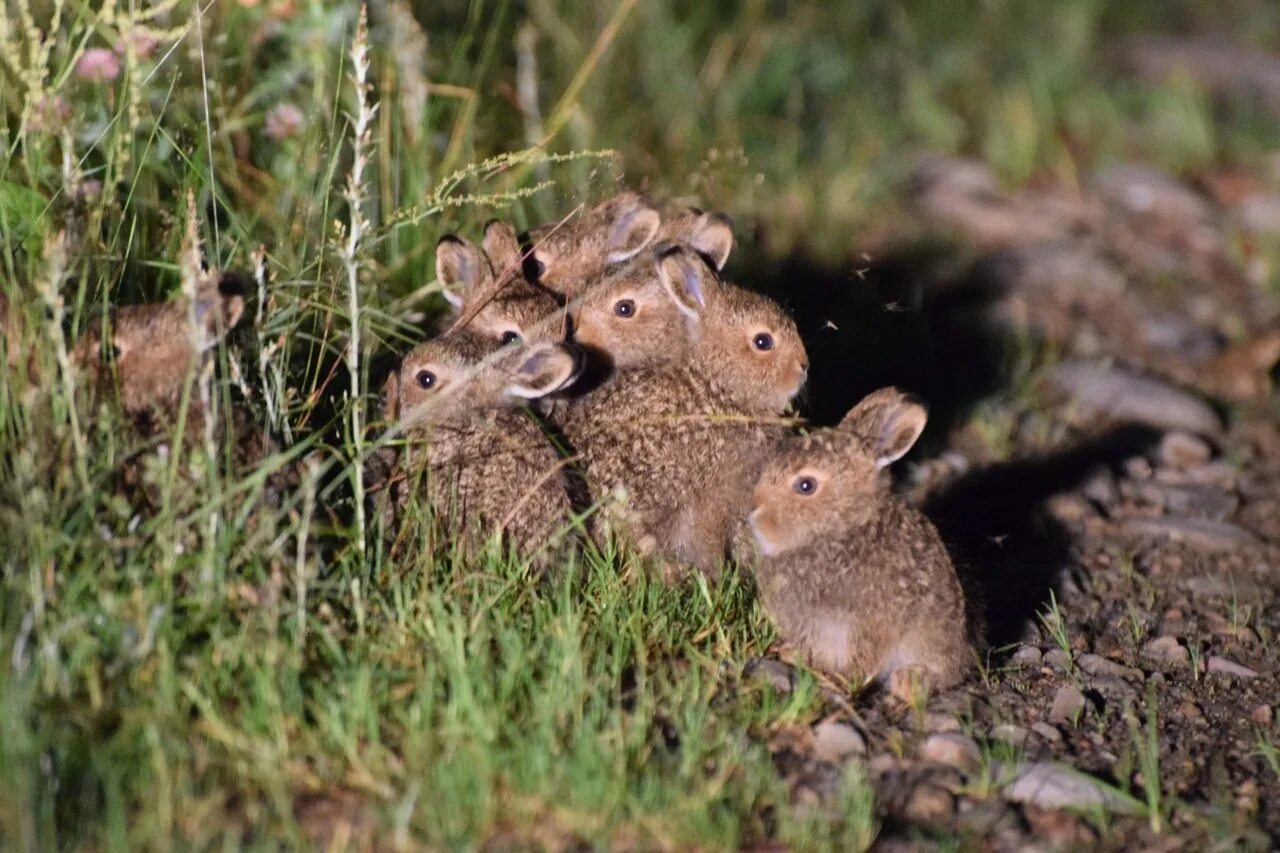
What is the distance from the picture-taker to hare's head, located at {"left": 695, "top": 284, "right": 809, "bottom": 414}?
6.92m

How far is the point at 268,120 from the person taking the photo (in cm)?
750

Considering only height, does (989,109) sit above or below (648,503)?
below

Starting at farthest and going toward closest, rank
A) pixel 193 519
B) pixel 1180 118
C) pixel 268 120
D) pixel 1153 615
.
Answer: pixel 1180 118, pixel 268 120, pixel 1153 615, pixel 193 519

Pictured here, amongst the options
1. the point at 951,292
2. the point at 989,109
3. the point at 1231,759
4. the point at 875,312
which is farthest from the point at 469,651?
the point at 989,109

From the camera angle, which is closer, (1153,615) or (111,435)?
(111,435)

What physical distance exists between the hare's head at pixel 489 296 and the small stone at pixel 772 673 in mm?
1585

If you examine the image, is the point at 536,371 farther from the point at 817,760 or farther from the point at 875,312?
the point at 875,312

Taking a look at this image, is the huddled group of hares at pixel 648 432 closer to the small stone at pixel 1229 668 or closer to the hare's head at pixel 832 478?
the hare's head at pixel 832 478

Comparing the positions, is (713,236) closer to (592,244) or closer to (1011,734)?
(592,244)

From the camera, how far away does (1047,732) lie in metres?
5.61

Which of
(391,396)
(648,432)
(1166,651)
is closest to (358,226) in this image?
(391,396)

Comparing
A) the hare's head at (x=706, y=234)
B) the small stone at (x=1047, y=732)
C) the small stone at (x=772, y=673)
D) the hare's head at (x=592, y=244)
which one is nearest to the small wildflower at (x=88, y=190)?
the hare's head at (x=592, y=244)

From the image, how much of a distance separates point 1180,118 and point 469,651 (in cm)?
839

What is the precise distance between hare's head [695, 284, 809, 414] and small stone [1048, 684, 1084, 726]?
168 centimetres
